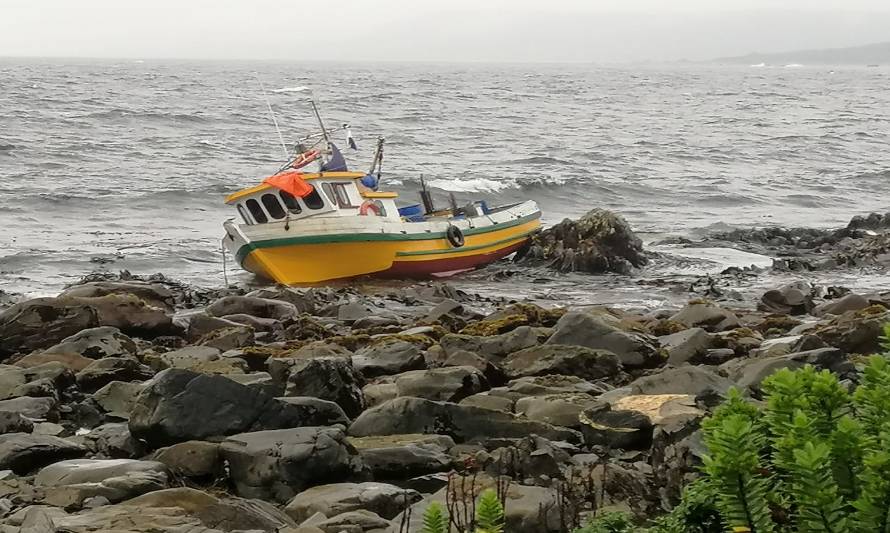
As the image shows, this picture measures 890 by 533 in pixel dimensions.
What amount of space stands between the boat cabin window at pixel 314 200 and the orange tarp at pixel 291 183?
0.96 feet

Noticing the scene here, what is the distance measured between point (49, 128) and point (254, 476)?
4528 cm

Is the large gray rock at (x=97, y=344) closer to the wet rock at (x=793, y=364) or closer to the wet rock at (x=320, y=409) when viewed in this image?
the wet rock at (x=320, y=409)

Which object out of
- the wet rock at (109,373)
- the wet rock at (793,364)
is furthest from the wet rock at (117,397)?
the wet rock at (793,364)

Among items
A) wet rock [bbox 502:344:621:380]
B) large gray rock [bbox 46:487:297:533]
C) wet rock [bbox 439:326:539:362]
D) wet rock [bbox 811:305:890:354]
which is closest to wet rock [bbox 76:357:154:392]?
wet rock [bbox 439:326:539:362]

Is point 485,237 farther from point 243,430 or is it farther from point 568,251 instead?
point 243,430

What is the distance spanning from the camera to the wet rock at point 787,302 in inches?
591

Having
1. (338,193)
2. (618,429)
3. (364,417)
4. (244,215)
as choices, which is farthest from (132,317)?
(618,429)

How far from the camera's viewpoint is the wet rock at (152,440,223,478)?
19.6ft

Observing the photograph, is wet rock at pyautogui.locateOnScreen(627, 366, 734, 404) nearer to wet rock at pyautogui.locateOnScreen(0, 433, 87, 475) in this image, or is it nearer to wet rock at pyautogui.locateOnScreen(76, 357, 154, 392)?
wet rock at pyautogui.locateOnScreen(0, 433, 87, 475)

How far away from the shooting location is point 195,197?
31516 mm

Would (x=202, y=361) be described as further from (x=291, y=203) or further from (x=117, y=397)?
(x=291, y=203)

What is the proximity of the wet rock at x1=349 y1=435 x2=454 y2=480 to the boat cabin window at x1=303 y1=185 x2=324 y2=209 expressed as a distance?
1393 cm

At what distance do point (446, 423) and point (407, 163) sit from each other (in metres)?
34.3

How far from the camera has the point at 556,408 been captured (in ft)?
23.1
